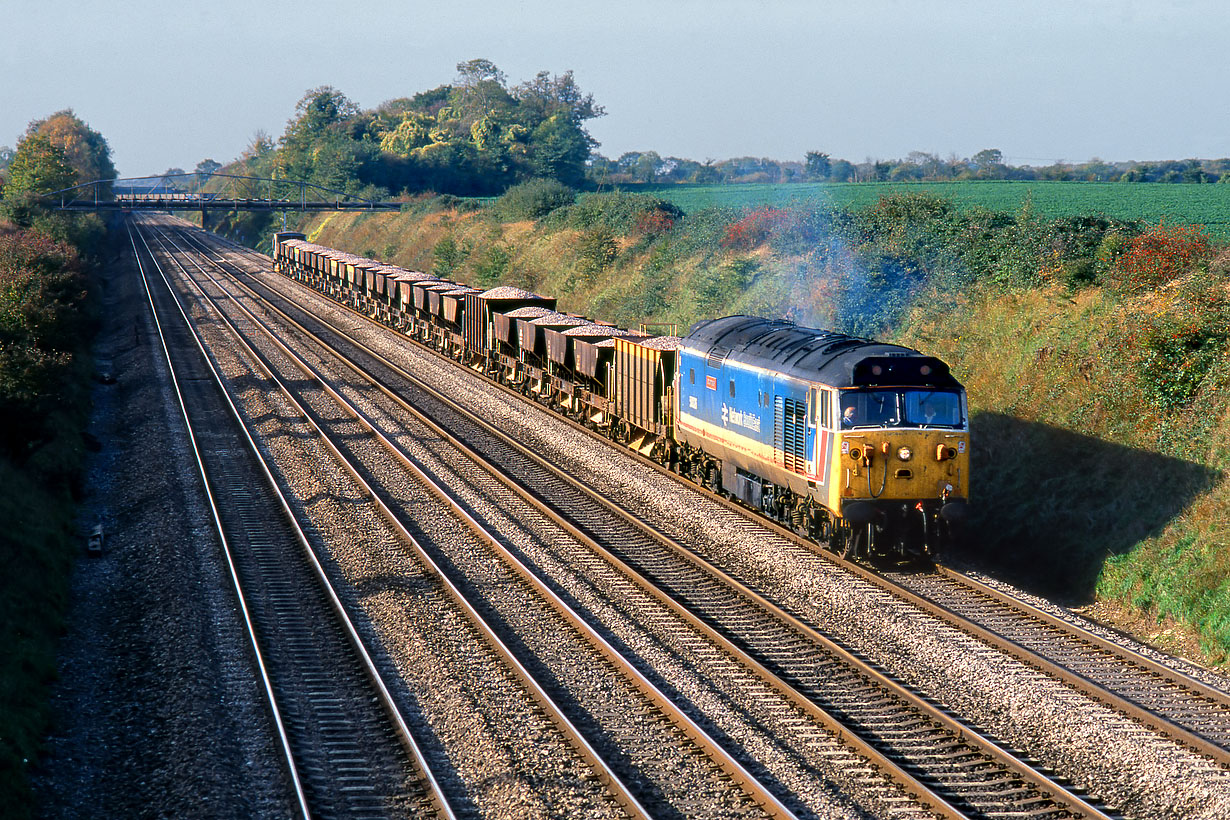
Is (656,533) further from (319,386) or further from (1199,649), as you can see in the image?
(319,386)

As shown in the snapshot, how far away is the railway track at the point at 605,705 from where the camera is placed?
33.4ft

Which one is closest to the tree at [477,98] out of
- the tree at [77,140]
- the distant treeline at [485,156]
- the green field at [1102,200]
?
the distant treeline at [485,156]

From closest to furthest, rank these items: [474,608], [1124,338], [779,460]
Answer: [474,608]
[779,460]
[1124,338]

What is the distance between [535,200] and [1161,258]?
56667 mm

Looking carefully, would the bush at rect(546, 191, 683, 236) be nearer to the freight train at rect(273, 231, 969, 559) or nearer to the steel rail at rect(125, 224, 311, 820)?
the freight train at rect(273, 231, 969, 559)

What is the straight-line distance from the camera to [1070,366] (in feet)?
69.2

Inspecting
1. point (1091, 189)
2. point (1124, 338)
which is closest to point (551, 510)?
point (1124, 338)

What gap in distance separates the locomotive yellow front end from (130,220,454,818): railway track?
7.67 meters

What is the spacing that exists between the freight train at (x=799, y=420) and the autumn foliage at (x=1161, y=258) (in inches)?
261

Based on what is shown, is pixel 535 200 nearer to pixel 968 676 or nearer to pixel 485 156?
pixel 485 156

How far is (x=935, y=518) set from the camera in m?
17.0

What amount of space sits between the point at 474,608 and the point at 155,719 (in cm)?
458

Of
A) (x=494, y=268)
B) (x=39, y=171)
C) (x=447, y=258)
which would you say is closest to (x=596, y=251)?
(x=494, y=268)

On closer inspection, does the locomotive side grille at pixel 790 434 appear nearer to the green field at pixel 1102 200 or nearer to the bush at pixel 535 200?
the green field at pixel 1102 200
